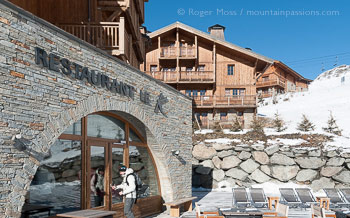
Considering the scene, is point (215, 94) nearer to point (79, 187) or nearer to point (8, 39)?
point (79, 187)

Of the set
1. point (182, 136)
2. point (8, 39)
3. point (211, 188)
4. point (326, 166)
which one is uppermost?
point (8, 39)

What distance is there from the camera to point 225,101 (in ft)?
95.7

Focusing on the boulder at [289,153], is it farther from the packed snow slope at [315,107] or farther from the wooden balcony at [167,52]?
the wooden balcony at [167,52]

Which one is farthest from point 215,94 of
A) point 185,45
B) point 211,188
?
point 211,188

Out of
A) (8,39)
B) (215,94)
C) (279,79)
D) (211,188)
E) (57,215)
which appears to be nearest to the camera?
(8,39)

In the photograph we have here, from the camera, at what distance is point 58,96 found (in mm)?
6473

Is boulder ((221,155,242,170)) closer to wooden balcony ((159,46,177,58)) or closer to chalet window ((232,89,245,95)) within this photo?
chalet window ((232,89,245,95))

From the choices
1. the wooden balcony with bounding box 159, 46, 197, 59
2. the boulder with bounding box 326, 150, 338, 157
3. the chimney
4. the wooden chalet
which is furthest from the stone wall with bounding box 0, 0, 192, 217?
the chimney

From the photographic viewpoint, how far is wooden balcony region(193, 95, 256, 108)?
1127 inches

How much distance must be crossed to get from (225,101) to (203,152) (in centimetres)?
979

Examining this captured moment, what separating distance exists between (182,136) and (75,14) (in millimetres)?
5611

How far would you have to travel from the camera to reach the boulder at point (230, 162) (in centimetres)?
1953

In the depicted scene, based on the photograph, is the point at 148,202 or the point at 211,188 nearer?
the point at 148,202

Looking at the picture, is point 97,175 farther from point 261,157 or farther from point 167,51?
point 167,51
